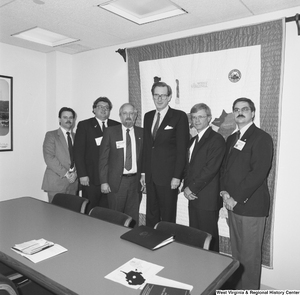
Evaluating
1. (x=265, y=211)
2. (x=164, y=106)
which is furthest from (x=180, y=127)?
(x=265, y=211)

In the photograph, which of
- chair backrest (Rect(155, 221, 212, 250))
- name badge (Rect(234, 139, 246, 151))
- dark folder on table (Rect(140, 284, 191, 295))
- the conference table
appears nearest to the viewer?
dark folder on table (Rect(140, 284, 191, 295))

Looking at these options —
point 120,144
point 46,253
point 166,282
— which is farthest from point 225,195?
point 46,253

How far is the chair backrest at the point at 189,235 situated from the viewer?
1.96m

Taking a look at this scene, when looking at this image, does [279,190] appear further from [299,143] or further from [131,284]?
[131,284]

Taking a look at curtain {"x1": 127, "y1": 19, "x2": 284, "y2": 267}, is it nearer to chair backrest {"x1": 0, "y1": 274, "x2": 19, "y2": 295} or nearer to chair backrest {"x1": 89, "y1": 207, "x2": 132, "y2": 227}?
chair backrest {"x1": 89, "y1": 207, "x2": 132, "y2": 227}

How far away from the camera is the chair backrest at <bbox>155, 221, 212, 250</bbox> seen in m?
1.96

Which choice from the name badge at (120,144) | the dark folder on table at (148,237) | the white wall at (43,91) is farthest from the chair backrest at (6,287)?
the white wall at (43,91)

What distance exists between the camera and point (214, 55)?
3250 mm

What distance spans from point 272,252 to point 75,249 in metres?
2.10

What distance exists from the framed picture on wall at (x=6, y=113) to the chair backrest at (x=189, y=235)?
3161mm

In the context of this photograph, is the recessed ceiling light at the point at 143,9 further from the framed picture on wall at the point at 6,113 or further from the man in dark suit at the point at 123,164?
the framed picture on wall at the point at 6,113

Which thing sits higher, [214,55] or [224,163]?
[214,55]

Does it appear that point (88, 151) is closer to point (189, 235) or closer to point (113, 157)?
point (113, 157)

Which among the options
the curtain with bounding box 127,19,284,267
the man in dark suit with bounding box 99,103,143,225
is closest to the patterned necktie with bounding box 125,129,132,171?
the man in dark suit with bounding box 99,103,143,225
